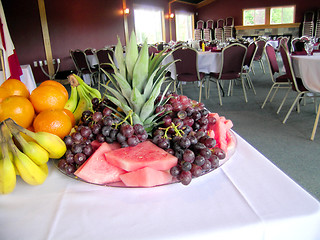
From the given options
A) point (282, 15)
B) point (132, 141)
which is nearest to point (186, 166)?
point (132, 141)

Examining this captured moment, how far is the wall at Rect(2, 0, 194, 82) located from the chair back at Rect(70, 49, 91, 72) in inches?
66.6

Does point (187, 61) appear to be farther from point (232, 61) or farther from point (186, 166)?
point (186, 166)

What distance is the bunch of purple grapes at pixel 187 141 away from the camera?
516 mm

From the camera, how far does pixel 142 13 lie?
10.9 metres

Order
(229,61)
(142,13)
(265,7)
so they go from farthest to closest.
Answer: (265,7) → (142,13) → (229,61)

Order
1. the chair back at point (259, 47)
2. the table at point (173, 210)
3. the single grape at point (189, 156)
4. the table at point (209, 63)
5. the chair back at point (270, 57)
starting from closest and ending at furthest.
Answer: the table at point (173, 210), the single grape at point (189, 156), the chair back at point (270, 57), the table at point (209, 63), the chair back at point (259, 47)

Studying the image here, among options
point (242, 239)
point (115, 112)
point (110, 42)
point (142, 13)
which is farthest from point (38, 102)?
point (142, 13)

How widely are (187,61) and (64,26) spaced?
16.0ft

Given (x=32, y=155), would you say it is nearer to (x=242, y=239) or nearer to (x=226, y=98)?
(x=242, y=239)

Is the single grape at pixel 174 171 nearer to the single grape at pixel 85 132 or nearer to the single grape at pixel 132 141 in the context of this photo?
the single grape at pixel 132 141

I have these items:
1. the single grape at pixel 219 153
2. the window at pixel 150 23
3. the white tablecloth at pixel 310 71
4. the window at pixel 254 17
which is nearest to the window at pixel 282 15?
the window at pixel 254 17

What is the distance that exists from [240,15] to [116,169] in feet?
45.8

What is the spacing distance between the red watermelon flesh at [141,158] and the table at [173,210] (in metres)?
0.05

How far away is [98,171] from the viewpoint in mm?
545
